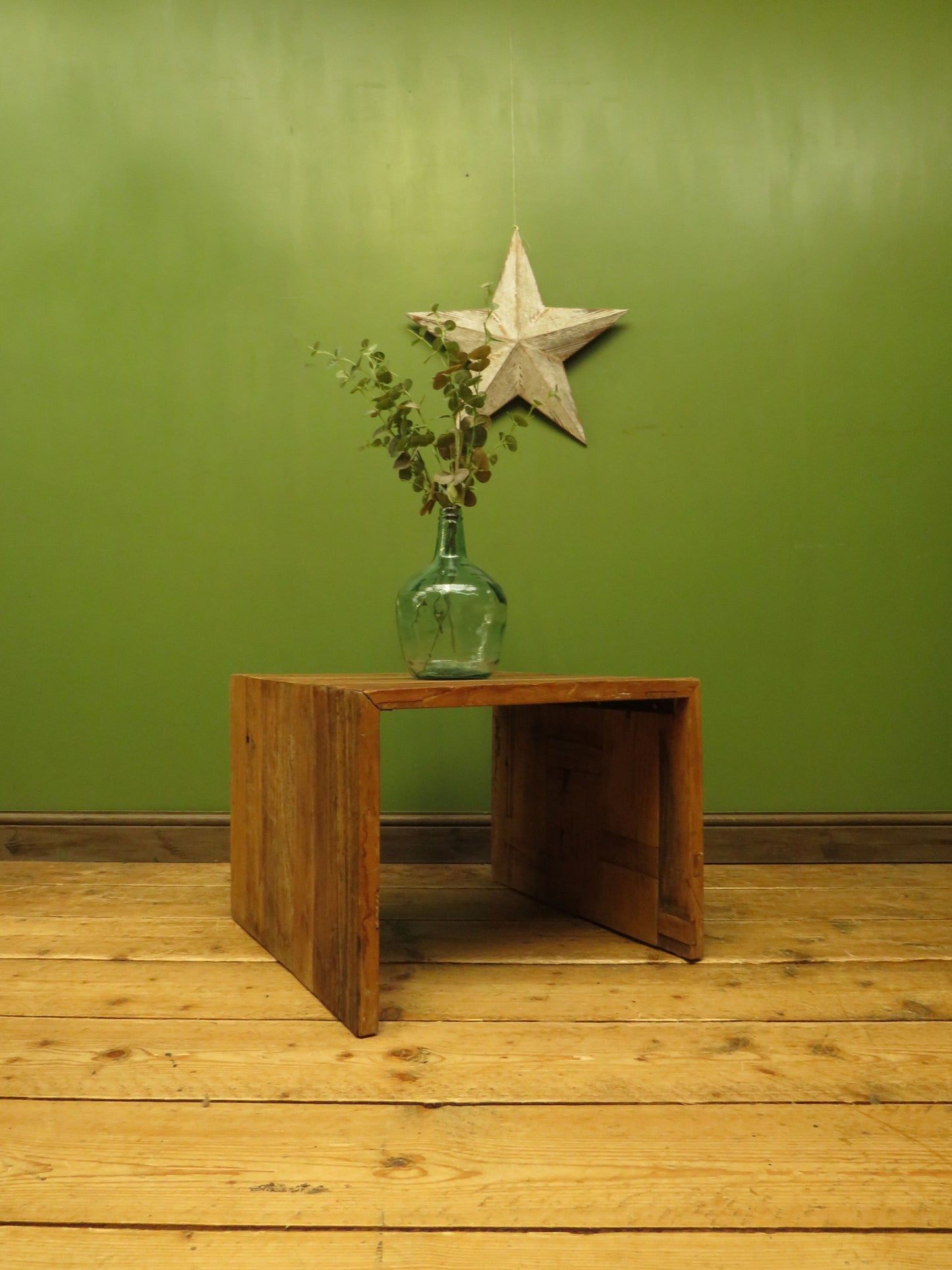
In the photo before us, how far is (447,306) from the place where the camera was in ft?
6.17

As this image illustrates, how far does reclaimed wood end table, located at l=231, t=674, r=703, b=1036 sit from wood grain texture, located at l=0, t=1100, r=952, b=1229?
0.23 metres

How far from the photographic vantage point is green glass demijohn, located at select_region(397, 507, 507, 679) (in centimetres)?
128

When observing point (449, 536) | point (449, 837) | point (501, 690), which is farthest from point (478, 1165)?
point (449, 837)

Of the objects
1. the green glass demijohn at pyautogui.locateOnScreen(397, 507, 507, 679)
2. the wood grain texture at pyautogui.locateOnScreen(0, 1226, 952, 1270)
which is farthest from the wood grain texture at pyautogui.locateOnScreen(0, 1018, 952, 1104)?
the green glass demijohn at pyautogui.locateOnScreen(397, 507, 507, 679)

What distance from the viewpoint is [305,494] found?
6.17 ft

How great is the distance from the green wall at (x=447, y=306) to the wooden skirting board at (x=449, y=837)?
0.20 metres

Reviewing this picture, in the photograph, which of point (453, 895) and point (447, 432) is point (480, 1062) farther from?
point (447, 432)

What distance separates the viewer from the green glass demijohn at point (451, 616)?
4.19ft

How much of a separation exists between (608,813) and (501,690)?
0.39 metres

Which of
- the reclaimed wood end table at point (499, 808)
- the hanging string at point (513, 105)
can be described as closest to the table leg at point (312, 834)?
the reclaimed wood end table at point (499, 808)

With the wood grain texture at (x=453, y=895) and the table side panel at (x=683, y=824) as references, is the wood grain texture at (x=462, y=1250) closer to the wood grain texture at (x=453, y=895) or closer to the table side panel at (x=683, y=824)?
the table side panel at (x=683, y=824)

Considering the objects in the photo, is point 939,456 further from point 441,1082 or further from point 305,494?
point 441,1082

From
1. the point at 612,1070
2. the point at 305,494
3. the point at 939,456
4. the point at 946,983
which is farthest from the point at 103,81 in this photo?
the point at 946,983

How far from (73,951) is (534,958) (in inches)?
26.5
